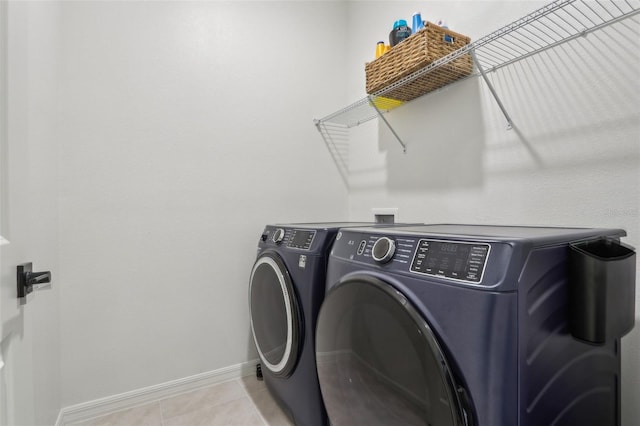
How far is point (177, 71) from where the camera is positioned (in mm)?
1724

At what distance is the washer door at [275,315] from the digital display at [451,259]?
0.67 m

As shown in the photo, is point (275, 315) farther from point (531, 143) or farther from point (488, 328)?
point (531, 143)

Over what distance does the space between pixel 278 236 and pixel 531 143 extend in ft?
3.79

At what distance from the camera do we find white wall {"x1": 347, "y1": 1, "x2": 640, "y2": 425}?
99 cm

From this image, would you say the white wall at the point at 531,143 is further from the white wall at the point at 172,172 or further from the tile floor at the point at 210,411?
the tile floor at the point at 210,411

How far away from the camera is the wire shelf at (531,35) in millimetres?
962

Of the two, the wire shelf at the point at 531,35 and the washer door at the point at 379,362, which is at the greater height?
the wire shelf at the point at 531,35

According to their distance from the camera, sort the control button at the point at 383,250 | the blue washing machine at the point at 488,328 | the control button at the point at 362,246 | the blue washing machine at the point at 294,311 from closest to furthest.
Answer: the blue washing machine at the point at 488,328
the control button at the point at 383,250
the control button at the point at 362,246
the blue washing machine at the point at 294,311

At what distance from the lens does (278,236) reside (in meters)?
1.54

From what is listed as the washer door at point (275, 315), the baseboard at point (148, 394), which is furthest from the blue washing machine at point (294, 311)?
the baseboard at point (148, 394)

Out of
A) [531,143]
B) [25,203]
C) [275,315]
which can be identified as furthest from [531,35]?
[25,203]

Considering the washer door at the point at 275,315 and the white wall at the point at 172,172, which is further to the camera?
the white wall at the point at 172,172

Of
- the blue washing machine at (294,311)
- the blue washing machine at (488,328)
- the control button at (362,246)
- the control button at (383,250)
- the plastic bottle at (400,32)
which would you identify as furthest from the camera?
the plastic bottle at (400,32)

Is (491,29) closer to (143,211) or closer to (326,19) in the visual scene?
(326,19)
